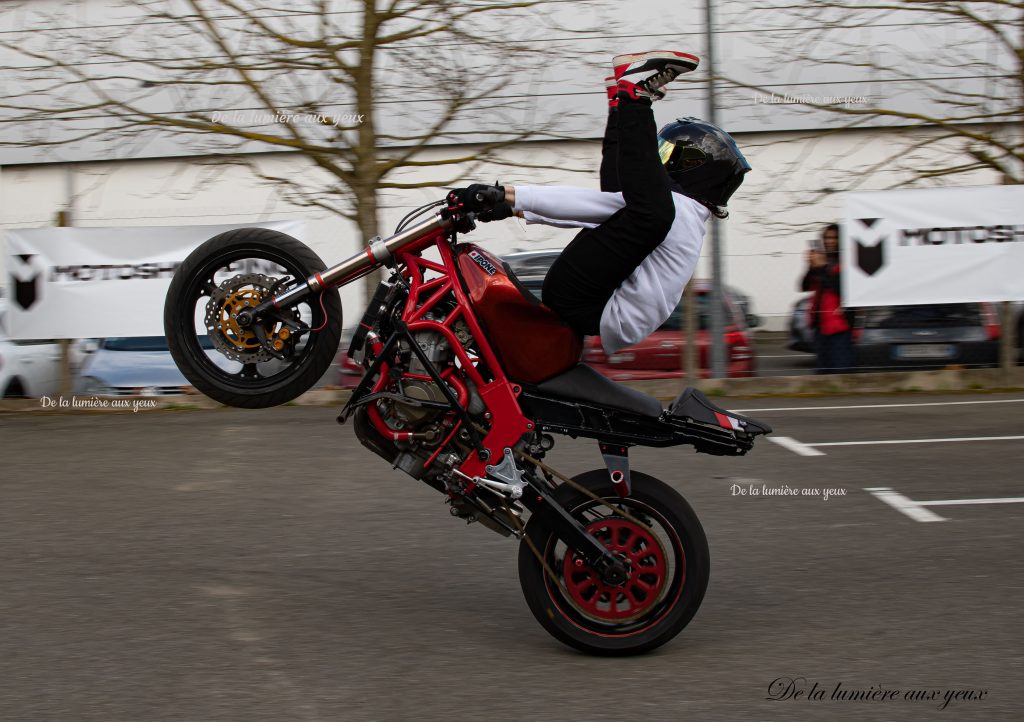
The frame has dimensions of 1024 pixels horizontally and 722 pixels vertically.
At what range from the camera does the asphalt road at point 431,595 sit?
4.29m

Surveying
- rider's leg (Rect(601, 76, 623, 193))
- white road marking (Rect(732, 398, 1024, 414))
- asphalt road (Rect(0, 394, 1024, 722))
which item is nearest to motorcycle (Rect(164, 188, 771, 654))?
asphalt road (Rect(0, 394, 1024, 722))

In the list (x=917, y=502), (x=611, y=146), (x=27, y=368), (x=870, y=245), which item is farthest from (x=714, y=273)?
(x=611, y=146)

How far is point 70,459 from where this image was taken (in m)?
8.70

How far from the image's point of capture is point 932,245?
1088cm

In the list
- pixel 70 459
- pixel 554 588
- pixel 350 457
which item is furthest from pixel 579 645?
pixel 70 459

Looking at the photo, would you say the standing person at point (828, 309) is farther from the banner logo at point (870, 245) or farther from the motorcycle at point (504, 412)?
the motorcycle at point (504, 412)

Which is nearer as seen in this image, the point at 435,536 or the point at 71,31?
the point at 435,536

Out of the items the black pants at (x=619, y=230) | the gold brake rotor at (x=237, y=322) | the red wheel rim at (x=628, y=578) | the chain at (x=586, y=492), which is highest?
the black pants at (x=619, y=230)

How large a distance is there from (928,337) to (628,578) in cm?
767

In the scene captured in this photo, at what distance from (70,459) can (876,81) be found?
348 inches

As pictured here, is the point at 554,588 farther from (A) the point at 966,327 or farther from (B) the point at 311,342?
(A) the point at 966,327

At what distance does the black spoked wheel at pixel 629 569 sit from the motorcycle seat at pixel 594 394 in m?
0.25

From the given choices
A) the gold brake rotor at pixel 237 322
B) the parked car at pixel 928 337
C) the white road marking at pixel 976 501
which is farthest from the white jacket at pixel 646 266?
the parked car at pixel 928 337

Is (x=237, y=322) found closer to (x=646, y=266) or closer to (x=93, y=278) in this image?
(x=646, y=266)
